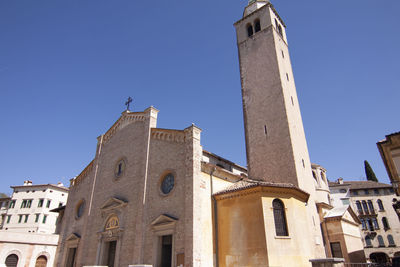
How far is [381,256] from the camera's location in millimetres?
37438

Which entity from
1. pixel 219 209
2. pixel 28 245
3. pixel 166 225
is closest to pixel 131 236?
pixel 166 225

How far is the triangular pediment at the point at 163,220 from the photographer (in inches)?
610

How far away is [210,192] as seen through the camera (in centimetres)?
1672

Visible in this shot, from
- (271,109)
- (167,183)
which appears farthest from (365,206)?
(167,183)

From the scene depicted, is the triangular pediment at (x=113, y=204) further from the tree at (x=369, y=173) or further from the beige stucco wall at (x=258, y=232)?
the tree at (x=369, y=173)

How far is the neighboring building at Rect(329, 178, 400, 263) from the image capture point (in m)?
37.0

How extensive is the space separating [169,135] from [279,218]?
8.58 metres

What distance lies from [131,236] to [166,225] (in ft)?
10.2

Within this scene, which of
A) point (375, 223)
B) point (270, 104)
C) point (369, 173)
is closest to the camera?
point (270, 104)

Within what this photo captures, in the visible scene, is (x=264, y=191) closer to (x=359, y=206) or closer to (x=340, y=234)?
(x=340, y=234)

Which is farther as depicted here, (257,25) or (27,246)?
(257,25)

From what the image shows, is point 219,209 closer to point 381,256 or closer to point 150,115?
point 150,115

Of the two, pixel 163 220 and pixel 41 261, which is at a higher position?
pixel 163 220

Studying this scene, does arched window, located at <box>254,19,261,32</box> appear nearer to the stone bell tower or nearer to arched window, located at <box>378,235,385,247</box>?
the stone bell tower
